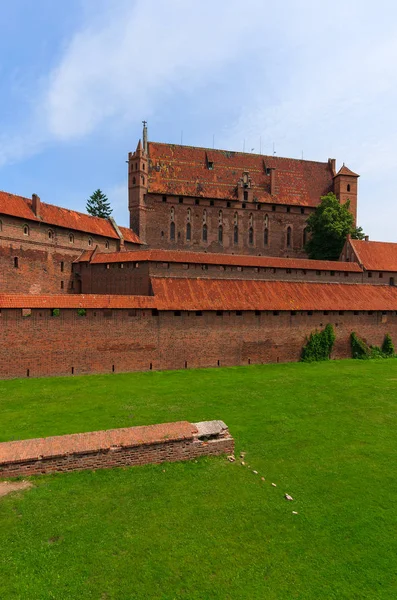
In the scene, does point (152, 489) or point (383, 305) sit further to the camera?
point (383, 305)

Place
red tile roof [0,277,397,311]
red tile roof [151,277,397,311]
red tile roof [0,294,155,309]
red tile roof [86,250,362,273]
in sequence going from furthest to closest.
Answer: red tile roof [86,250,362,273] < red tile roof [151,277,397,311] < red tile roof [0,277,397,311] < red tile roof [0,294,155,309]

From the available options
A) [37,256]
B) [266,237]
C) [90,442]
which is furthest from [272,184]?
[90,442]

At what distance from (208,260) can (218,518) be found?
21321 mm

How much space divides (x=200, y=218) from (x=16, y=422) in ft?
113

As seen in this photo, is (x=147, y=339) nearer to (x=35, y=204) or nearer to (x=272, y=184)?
(x=35, y=204)

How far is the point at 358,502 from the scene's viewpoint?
888cm

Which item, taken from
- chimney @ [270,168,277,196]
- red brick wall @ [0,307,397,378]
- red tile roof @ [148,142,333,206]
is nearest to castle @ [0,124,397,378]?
red brick wall @ [0,307,397,378]

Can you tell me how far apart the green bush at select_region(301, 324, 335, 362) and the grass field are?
Result: 34.6 ft

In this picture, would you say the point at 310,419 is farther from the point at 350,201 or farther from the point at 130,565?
the point at 350,201

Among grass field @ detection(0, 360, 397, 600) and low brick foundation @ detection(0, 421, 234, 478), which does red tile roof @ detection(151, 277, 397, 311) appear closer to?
grass field @ detection(0, 360, 397, 600)

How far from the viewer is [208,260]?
28.0m

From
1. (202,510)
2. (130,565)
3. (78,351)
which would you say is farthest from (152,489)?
→ (78,351)

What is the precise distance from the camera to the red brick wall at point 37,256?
2734 centimetres

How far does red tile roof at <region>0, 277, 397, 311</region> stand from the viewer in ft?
67.9
